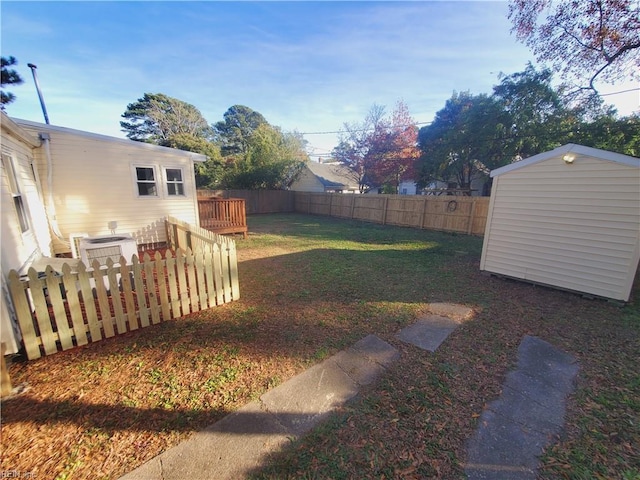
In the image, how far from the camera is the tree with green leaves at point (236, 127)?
36.6m

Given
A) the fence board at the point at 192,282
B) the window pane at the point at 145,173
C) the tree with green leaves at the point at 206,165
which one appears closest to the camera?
the fence board at the point at 192,282

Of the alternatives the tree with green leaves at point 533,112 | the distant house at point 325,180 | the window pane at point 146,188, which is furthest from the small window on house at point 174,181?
the distant house at point 325,180

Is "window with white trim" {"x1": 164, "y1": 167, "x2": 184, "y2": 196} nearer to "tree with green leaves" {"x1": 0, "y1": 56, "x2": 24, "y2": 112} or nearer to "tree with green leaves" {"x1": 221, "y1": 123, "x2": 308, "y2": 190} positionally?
"tree with green leaves" {"x1": 0, "y1": 56, "x2": 24, "y2": 112}

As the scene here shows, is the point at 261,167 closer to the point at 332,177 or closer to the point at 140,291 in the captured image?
the point at 332,177

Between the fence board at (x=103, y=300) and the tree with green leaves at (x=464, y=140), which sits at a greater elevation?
the tree with green leaves at (x=464, y=140)

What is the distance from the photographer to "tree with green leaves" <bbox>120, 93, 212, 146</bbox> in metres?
30.7

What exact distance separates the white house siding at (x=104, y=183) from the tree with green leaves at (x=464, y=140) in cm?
1509

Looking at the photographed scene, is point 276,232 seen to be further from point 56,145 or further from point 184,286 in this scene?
point 184,286

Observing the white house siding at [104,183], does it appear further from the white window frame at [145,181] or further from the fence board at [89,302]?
the fence board at [89,302]

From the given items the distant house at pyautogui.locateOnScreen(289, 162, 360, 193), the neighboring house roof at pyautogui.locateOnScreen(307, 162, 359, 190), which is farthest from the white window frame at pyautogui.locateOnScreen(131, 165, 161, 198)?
the neighboring house roof at pyautogui.locateOnScreen(307, 162, 359, 190)

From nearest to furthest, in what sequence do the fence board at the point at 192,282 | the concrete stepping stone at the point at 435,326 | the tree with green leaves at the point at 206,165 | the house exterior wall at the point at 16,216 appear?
the house exterior wall at the point at 16,216, the concrete stepping stone at the point at 435,326, the fence board at the point at 192,282, the tree with green leaves at the point at 206,165

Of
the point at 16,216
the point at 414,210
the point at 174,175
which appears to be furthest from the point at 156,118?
the point at 16,216

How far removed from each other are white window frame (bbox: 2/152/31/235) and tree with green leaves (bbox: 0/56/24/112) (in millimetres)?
8223

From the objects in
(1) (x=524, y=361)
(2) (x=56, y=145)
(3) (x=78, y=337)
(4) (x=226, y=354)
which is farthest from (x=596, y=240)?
(2) (x=56, y=145)
